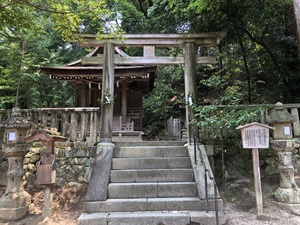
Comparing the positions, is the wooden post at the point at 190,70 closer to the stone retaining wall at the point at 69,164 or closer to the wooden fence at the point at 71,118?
the wooden fence at the point at 71,118

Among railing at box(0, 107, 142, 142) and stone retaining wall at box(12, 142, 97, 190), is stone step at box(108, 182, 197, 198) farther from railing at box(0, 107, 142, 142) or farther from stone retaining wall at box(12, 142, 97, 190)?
railing at box(0, 107, 142, 142)

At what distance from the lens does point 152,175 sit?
445 centimetres

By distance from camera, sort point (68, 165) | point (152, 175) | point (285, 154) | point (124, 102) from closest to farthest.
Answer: point (285, 154)
point (152, 175)
point (68, 165)
point (124, 102)

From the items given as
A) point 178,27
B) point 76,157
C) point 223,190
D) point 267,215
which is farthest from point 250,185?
point 178,27

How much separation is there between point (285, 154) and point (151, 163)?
9.80ft

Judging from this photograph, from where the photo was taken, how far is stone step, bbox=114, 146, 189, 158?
5031 mm

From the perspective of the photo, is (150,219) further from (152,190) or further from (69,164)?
(69,164)

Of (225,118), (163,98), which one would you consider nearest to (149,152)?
(225,118)

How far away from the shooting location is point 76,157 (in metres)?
5.36

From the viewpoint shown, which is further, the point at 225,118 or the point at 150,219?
the point at 225,118

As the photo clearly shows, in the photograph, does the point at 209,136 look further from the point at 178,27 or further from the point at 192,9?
the point at 178,27

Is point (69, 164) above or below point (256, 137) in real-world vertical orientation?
below

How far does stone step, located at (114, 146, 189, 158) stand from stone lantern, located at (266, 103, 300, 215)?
2079 millimetres

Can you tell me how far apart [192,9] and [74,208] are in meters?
7.53
